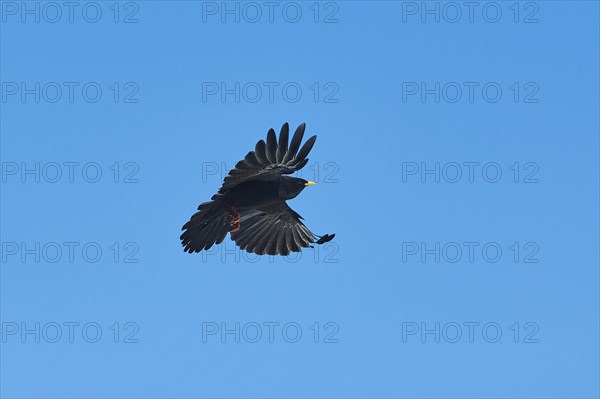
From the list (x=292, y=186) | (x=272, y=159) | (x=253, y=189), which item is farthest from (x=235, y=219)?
(x=272, y=159)

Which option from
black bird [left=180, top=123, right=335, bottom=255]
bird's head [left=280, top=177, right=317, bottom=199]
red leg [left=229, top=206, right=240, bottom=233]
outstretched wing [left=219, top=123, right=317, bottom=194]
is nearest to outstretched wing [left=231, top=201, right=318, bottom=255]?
black bird [left=180, top=123, right=335, bottom=255]

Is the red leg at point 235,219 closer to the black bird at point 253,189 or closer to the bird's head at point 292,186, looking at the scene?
the black bird at point 253,189

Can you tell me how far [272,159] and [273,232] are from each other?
178 inches

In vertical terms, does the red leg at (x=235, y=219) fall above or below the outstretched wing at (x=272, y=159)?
below

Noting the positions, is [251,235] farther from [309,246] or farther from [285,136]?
[285,136]

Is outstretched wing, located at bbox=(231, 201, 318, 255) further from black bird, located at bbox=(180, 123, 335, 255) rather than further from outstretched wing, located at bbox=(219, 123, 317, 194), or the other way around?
outstretched wing, located at bbox=(219, 123, 317, 194)

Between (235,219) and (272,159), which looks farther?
(235,219)

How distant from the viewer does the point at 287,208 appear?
2598 cm

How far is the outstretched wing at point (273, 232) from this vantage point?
84.9ft

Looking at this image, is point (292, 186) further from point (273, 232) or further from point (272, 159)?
point (273, 232)

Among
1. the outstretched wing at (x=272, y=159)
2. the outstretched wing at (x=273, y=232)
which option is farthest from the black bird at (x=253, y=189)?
the outstretched wing at (x=273, y=232)

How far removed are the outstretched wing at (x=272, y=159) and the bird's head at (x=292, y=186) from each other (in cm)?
46

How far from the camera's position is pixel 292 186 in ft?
75.6

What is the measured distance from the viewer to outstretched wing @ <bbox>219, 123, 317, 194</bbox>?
2161cm
